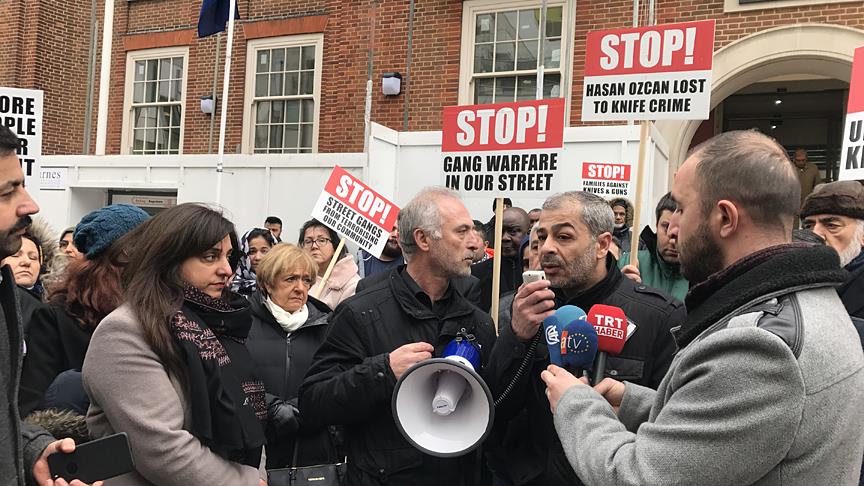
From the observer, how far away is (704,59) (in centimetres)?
518

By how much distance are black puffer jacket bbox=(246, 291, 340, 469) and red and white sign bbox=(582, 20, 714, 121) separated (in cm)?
246

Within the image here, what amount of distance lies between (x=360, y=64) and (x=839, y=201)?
→ 10553mm

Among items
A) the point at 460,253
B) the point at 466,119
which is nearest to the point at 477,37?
the point at 466,119

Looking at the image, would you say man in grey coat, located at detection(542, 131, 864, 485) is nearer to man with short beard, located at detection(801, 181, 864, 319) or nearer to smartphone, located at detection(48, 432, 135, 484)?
smartphone, located at detection(48, 432, 135, 484)

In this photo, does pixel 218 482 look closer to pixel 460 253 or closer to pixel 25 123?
pixel 460 253

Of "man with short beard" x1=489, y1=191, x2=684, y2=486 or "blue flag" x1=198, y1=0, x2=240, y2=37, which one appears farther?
"blue flag" x1=198, y1=0, x2=240, y2=37

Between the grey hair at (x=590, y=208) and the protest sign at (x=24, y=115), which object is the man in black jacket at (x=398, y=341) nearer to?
the grey hair at (x=590, y=208)

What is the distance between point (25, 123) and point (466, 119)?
375 centimetres

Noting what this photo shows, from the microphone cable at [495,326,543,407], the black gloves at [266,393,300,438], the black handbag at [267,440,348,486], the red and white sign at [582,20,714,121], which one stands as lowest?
the black handbag at [267,440,348,486]

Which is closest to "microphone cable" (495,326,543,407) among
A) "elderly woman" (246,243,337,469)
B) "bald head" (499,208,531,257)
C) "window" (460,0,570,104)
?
"elderly woman" (246,243,337,469)

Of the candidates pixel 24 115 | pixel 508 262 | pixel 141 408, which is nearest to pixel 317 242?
pixel 508 262

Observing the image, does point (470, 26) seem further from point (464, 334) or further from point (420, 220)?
point (464, 334)

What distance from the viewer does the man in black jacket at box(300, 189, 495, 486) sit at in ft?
9.89

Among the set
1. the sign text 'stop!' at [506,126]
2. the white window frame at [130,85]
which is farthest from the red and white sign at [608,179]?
the white window frame at [130,85]
